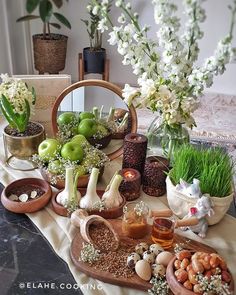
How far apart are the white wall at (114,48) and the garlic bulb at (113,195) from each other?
6.17 ft

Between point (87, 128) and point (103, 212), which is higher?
point (87, 128)

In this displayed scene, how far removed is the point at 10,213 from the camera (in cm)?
93

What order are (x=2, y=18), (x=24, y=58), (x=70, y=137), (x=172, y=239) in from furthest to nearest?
1. (x=24, y=58)
2. (x=2, y=18)
3. (x=70, y=137)
4. (x=172, y=239)

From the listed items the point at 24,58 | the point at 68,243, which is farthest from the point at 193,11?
the point at 24,58

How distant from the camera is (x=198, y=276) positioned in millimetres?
646

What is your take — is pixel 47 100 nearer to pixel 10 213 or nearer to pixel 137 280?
pixel 10 213

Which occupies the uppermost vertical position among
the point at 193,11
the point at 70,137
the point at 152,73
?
the point at 193,11

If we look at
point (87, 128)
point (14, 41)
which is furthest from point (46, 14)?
point (87, 128)

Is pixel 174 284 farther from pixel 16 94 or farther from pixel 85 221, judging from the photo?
pixel 16 94

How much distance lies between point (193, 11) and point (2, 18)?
214 centimetres

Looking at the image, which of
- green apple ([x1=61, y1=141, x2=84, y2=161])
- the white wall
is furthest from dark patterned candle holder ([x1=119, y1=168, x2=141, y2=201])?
the white wall

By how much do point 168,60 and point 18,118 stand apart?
512 millimetres

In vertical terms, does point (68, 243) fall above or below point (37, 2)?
below

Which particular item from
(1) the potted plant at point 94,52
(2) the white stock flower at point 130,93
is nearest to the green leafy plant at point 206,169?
(2) the white stock flower at point 130,93
